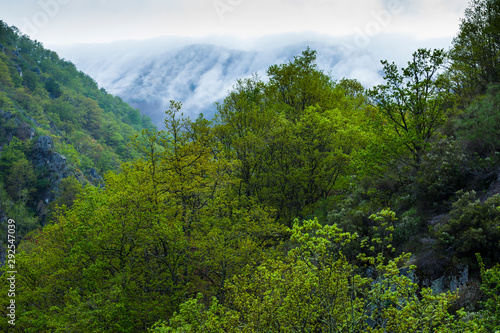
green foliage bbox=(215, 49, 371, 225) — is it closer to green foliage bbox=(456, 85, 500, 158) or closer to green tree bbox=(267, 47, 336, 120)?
green tree bbox=(267, 47, 336, 120)

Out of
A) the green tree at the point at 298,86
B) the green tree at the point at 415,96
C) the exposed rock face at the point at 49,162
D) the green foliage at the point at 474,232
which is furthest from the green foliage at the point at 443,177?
the exposed rock face at the point at 49,162

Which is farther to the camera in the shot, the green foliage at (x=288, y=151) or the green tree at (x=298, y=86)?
the green tree at (x=298, y=86)

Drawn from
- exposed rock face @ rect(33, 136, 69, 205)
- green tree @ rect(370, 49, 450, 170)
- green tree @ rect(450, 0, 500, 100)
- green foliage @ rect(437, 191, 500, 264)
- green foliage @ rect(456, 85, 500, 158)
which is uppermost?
exposed rock face @ rect(33, 136, 69, 205)

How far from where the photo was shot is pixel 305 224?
6.64 m

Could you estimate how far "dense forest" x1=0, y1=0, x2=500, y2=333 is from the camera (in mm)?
6836

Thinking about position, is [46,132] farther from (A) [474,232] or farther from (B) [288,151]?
(A) [474,232]

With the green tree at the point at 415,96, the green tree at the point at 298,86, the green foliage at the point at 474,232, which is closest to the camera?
the green foliage at the point at 474,232

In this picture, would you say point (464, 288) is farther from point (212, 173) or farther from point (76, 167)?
point (76, 167)

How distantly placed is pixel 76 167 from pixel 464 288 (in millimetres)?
111229

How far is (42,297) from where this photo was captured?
1602 cm

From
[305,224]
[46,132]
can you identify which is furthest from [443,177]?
[46,132]

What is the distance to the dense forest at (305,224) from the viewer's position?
6.84 m

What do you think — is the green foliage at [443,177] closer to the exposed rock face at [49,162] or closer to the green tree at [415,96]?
the green tree at [415,96]

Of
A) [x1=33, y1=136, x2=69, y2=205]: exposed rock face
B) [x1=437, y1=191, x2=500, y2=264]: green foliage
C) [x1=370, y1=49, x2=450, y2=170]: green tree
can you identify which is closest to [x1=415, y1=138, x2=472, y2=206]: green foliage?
[x1=370, y1=49, x2=450, y2=170]: green tree
